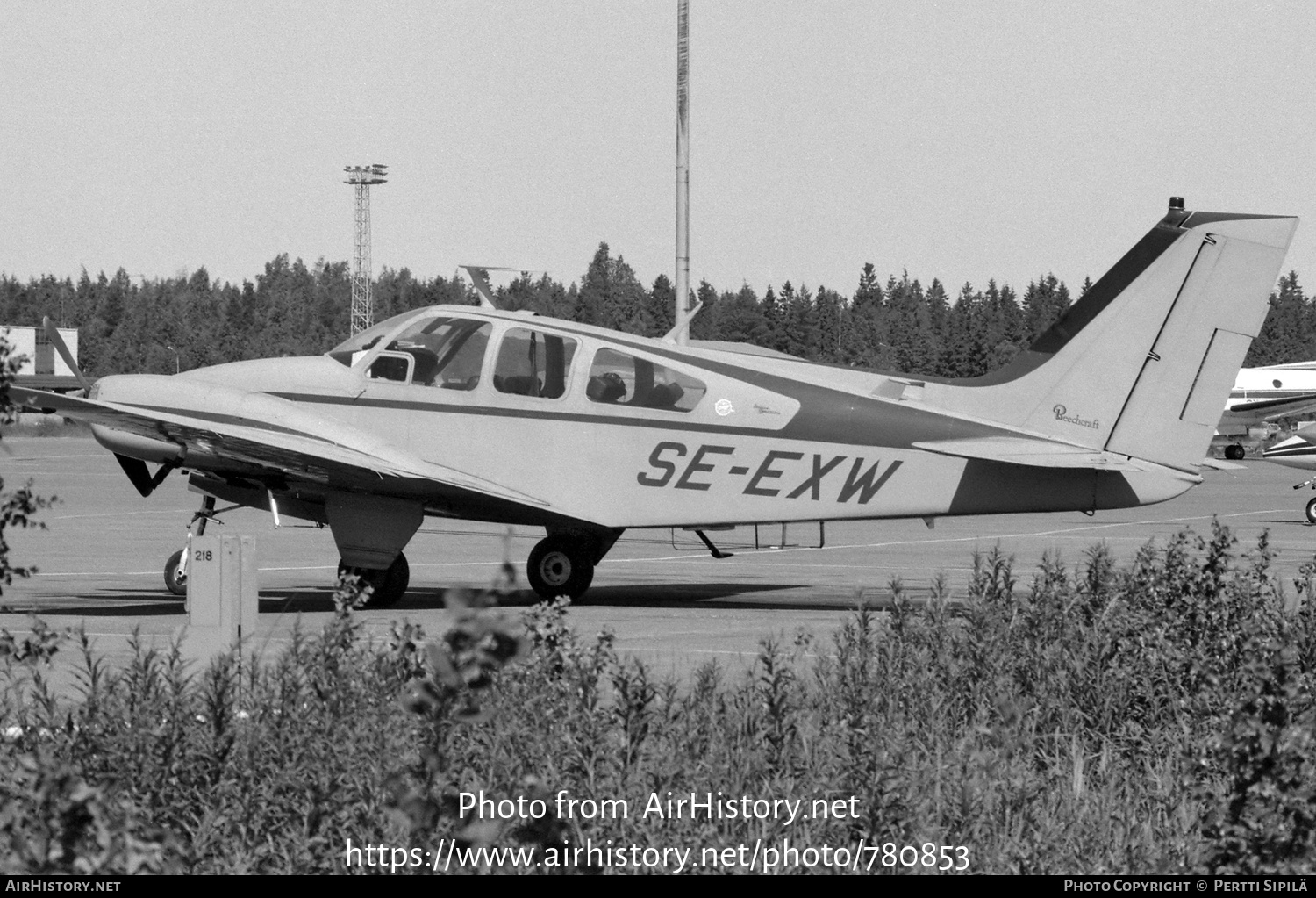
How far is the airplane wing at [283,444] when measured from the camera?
12.4 m

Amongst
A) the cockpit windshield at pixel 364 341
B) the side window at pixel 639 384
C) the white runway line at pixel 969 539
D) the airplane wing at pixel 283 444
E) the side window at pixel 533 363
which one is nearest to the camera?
the airplane wing at pixel 283 444

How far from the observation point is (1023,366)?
521 inches

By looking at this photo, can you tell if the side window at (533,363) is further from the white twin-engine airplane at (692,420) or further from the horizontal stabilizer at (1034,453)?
the horizontal stabilizer at (1034,453)

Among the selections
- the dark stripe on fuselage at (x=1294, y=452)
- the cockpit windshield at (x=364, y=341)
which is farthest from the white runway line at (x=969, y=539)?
the cockpit windshield at (x=364, y=341)

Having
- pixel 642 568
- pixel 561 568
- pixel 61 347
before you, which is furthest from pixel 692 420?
pixel 642 568

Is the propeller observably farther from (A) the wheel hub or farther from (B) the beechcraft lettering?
(B) the beechcraft lettering

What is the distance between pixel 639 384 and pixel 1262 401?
57.5m

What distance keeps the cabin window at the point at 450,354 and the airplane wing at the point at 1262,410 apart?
5316 centimetres

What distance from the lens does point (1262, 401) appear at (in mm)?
64625

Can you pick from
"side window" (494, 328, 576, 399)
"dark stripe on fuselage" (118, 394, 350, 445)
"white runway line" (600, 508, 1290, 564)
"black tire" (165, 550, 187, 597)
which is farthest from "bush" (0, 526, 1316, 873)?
"white runway line" (600, 508, 1290, 564)

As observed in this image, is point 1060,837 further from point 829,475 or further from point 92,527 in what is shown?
point 92,527
